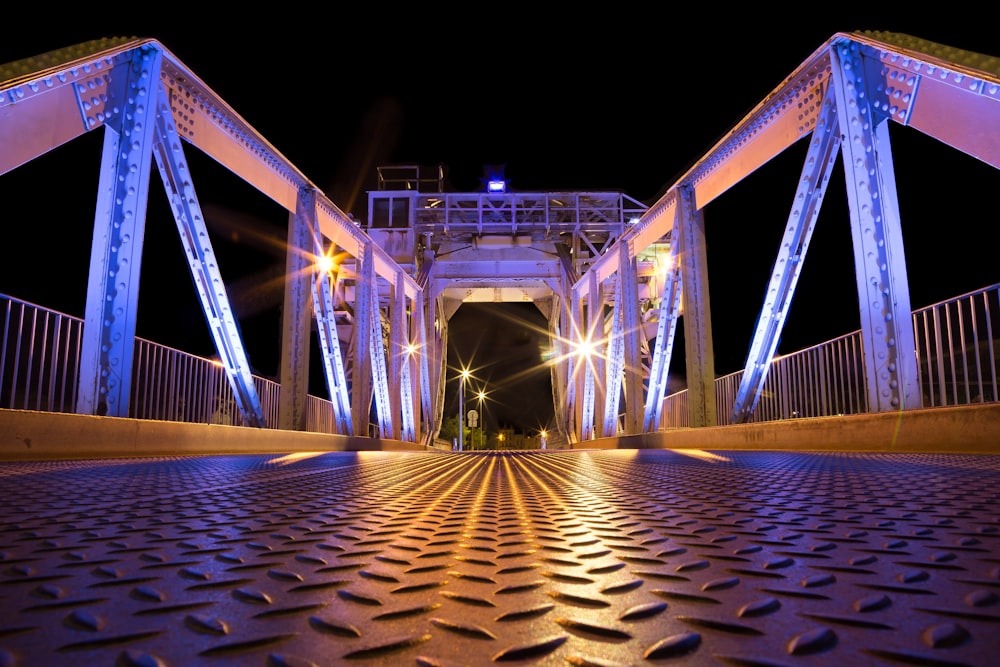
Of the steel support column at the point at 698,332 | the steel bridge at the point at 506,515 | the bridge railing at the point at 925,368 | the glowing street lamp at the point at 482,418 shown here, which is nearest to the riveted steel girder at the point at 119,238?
the steel bridge at the point at 506,515

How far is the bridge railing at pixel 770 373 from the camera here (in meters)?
6.59

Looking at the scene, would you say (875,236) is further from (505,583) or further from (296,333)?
(296,333)

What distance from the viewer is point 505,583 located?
81cm

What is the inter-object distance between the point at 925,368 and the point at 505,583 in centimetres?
869

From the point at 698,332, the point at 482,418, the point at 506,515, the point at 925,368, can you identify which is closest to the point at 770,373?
the point at 698,332

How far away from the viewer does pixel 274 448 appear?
8.19 m

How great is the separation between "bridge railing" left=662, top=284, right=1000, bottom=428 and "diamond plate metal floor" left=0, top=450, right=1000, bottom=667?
6.05 m

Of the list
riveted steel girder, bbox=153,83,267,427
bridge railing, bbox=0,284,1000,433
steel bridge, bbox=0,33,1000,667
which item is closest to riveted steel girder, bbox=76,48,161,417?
steel bridge, bbox=0,33,1000,667

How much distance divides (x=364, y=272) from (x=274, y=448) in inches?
340

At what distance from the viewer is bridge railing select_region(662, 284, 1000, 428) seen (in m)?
6.59

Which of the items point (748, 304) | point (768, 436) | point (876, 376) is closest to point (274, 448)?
point (768, 436)

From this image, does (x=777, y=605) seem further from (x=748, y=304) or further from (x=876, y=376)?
(x=748, y=304)

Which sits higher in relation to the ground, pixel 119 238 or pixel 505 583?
pixel 119 238

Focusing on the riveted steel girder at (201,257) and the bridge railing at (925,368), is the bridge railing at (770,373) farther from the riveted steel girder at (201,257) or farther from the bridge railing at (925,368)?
the riveted steel girder at (201,257)
